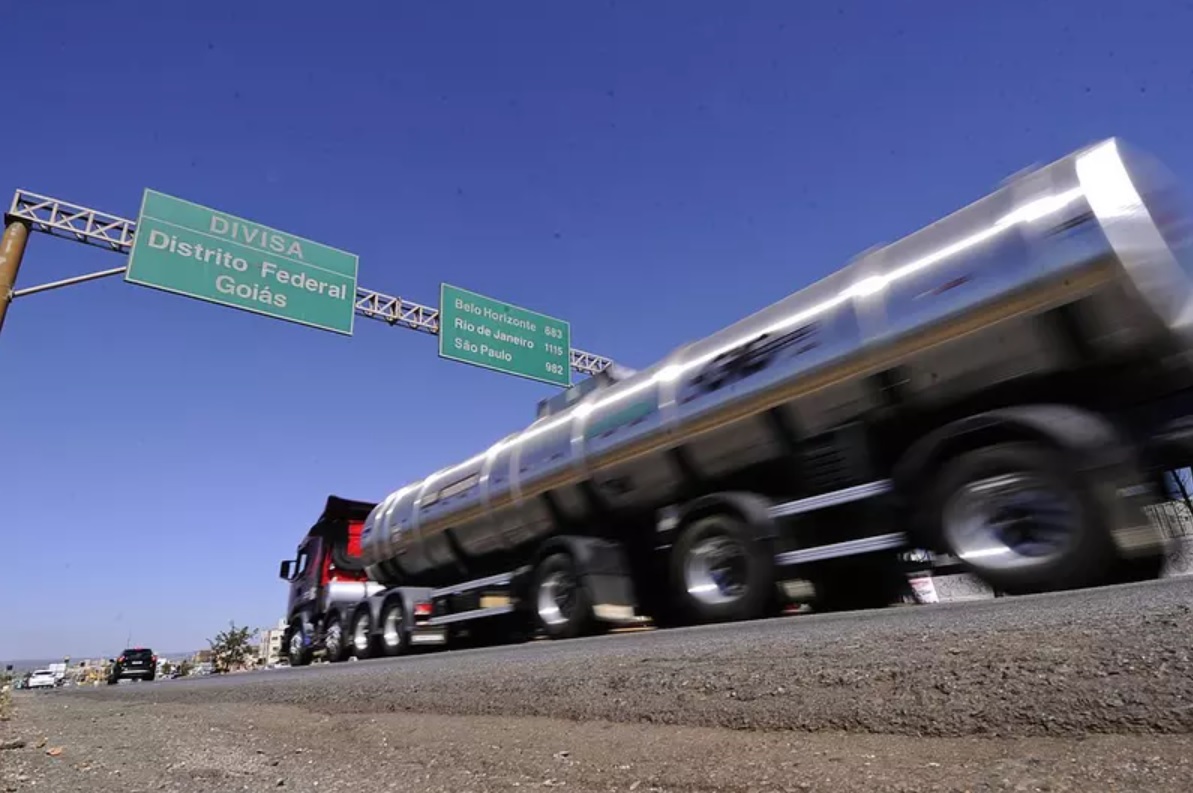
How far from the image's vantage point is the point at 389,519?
513 inches

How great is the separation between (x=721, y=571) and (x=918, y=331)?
285cm

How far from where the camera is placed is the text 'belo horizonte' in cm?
1139

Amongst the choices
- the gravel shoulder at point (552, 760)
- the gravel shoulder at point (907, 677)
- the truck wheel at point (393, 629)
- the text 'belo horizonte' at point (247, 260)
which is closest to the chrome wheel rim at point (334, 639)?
the truck wheel at point (393, 629)

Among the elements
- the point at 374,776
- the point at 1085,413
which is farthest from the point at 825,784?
the point at 1085,413

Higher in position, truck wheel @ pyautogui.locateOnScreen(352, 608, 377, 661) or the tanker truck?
the tanker truck

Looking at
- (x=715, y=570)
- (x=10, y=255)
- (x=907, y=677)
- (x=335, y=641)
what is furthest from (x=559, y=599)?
(x=10, y=255)

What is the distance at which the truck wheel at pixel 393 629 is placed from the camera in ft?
37.0

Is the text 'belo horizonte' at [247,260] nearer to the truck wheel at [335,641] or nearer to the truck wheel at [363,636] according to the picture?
the truck wheel at [363,636]

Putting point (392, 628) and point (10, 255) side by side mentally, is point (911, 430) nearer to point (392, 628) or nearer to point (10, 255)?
point (392, 628)

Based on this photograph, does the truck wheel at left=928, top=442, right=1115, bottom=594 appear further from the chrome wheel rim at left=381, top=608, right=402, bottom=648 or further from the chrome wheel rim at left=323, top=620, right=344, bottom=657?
the chrome wheel rim at left=323, top=620, right=344, bottom=657

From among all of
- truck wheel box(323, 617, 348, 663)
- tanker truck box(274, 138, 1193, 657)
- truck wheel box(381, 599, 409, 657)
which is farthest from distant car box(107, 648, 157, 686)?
tanker truck box(274, 138, 1193, 657)

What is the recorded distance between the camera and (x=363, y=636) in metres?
12.6

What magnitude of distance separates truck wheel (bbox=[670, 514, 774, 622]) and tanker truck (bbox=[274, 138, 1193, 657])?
2 centimetres

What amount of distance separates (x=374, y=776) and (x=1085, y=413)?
4.73m
